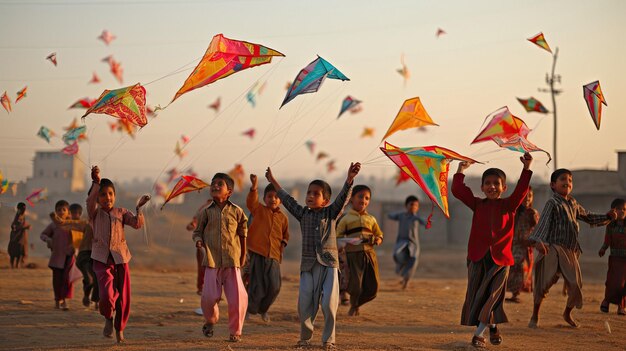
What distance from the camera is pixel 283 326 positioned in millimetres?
10078

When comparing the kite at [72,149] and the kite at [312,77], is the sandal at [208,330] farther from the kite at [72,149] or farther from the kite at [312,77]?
the kite at [72,149]

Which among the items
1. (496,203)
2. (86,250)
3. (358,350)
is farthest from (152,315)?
(496,203)

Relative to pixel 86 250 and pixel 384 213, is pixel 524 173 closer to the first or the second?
pixel 86 250

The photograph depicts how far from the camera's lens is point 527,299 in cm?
1402

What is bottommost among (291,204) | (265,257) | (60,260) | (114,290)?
(114,290)

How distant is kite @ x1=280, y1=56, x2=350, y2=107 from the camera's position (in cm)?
1024

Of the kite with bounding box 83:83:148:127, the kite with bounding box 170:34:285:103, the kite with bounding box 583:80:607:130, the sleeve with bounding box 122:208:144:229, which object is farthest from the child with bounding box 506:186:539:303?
the sleeve with bounding box 122:208:144:229

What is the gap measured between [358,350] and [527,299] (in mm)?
6749

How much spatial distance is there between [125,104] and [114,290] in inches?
90.0

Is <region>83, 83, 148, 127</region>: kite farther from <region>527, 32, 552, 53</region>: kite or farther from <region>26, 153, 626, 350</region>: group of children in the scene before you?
<region>527, 32, 552, 53</region>: kite

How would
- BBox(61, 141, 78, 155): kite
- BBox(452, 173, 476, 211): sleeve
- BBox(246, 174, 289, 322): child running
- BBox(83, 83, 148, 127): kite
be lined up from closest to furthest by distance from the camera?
BBox(452, 173, 476, 211): sleeve, BBox(83, 83, 148, 127): kite, BBox(246, 174, 289, 322): child running, BBox(61, 141, 78, 155): kite

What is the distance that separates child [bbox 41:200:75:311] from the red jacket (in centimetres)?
592

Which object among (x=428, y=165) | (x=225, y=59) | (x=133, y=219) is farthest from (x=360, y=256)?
(x=133, y=219)

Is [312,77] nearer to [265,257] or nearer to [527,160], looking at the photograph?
[265,257]
